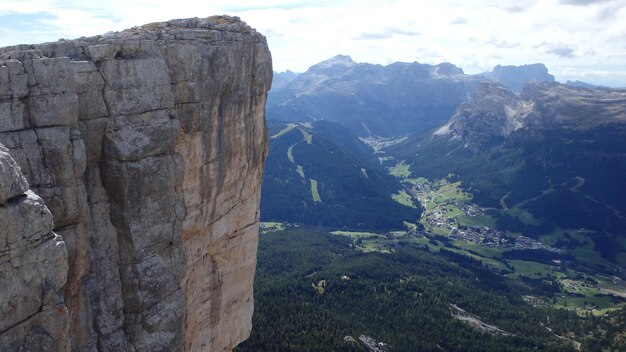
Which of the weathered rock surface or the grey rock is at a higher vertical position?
the grey rock

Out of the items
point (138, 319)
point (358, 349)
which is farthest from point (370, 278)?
point (138, 319)

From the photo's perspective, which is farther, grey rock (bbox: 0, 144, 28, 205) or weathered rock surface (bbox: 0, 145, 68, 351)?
weathered rock surface (bbox: 0, 145, 68, 351)

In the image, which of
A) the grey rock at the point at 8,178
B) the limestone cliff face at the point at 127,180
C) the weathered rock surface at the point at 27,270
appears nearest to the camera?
the grey rock at the point at 8,178

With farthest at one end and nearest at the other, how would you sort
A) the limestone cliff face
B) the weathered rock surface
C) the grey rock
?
1. the limestone cliff face
2. the weathered rock surface
3. the grey rock

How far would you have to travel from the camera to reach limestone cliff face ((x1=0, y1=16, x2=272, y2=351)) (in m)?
23.2

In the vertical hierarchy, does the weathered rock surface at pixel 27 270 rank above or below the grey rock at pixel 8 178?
below

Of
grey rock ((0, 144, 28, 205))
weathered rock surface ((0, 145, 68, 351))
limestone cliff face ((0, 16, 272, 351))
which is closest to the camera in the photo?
grey rock ((0, 144, 28, 205))

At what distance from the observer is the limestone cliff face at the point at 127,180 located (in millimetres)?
23188

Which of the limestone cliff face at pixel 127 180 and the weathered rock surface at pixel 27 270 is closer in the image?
the weathered rock surface at pixel 27 270

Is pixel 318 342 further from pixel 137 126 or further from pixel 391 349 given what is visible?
pixel 137 126

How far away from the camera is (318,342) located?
117 metres

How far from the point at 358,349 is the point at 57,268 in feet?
342

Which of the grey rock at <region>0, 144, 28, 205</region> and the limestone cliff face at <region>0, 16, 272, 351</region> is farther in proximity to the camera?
the limestone cliff face at <region>0, 16, 272, 351</region>

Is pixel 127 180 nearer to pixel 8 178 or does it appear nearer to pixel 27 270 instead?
pixel 27 270
